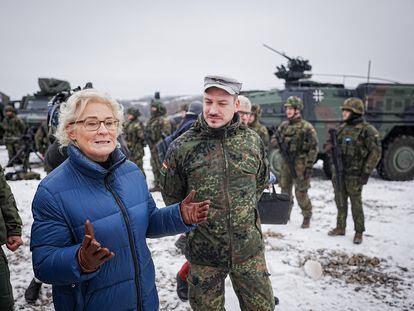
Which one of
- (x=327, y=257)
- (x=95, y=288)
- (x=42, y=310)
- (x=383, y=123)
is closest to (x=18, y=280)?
(x=42, y=310)

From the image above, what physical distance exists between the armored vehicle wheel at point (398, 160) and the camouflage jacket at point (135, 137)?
21.2ft

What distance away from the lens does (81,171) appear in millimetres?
1380

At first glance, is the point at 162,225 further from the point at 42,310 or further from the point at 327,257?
the point at 327,257

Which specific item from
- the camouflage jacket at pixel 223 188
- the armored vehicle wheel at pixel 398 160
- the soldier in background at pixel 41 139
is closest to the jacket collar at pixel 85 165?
the camouflage jacket at pixel 223 188

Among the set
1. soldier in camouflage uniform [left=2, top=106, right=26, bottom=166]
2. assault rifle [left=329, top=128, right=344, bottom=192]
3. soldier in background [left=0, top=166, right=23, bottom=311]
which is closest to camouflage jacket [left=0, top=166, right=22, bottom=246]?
soldier in background [left=0, top=166, right=23, bottom=311]

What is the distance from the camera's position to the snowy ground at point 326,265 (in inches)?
117

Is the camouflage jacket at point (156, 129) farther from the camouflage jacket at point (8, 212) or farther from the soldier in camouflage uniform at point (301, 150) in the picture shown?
the camouflage jacket at point (8, 212)

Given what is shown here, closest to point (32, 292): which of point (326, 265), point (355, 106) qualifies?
point (326, 265)

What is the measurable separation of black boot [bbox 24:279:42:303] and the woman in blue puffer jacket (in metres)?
1.99

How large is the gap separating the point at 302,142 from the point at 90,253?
174 inches

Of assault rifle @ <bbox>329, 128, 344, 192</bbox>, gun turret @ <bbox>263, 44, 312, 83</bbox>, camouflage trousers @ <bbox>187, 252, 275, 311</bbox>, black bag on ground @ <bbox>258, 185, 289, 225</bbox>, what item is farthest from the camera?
gun turret @ <bbox>263, 44, 312, 83</bbox>

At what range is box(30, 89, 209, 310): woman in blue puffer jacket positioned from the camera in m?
1.25

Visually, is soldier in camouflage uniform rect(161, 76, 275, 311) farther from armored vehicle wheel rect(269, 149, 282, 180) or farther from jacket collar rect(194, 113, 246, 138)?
armored vehicle wheel rect(269, 149, 282, 180)

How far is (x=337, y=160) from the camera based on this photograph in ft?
14.7
